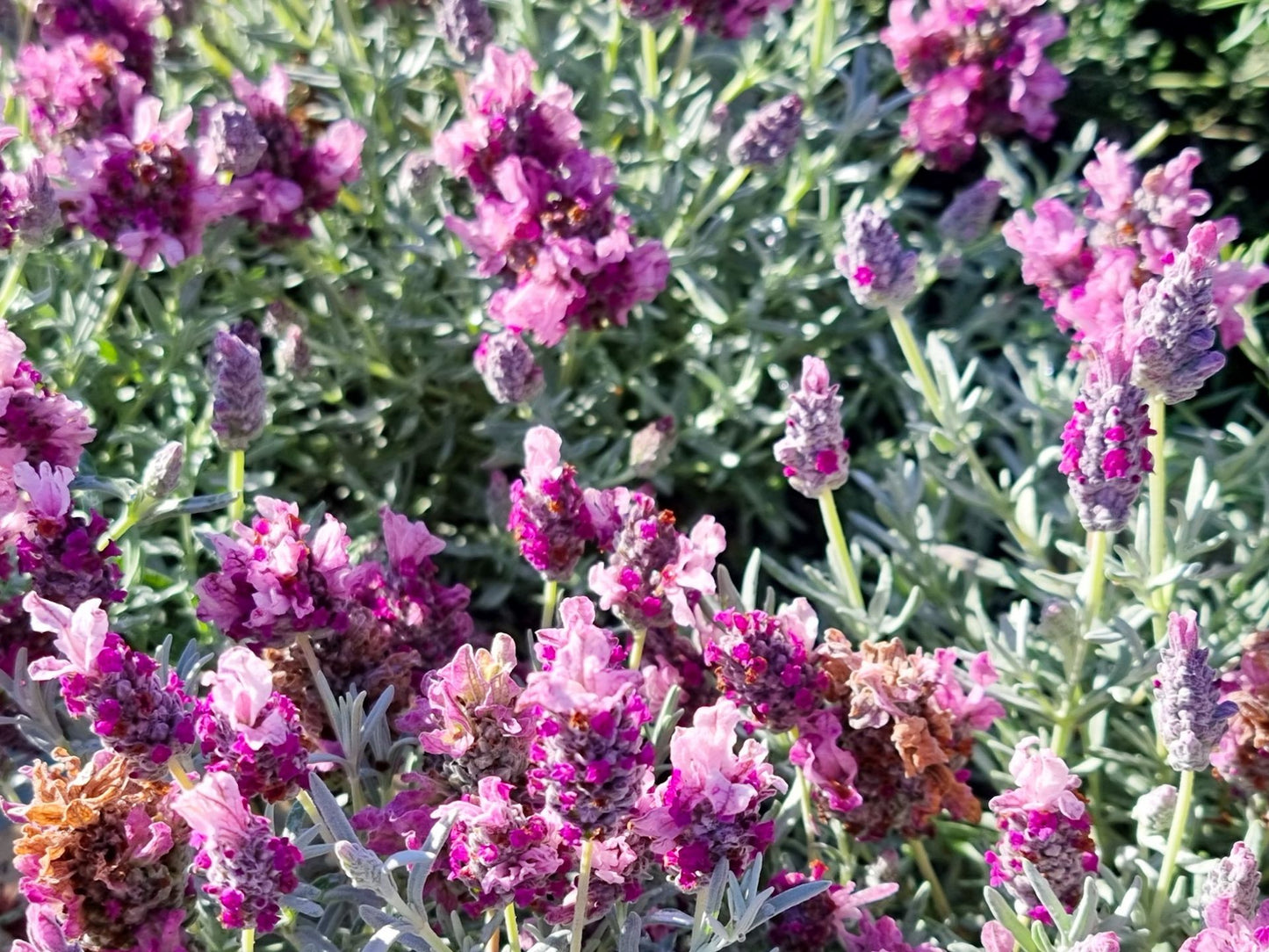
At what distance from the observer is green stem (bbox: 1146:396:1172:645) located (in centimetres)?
171

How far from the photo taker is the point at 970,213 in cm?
257

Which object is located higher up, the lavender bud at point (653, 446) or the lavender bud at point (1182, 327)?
the lavender bud at point (1182, 327)

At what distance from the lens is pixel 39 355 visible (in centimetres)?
234

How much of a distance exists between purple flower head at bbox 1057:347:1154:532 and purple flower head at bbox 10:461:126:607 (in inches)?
46.1

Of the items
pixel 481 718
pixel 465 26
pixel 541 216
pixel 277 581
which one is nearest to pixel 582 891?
pixel 481 718

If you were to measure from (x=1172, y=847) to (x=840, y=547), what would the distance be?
569 mm

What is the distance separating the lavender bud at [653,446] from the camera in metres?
2.18

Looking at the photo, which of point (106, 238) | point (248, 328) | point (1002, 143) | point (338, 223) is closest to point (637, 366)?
point (338, 223)

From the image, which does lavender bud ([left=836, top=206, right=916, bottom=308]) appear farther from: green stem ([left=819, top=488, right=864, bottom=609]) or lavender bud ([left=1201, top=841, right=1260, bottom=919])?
lavender bud ([left=1201, top=841, right=1260, bottom=919])

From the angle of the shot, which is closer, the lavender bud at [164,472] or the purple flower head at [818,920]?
the purple flower head at [818,920]

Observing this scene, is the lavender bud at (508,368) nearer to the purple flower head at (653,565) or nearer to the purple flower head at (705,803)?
the purple flower head at (653,565)

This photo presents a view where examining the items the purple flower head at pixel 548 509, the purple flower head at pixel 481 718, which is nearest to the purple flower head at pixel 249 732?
the purple flower head at pixel 481 718

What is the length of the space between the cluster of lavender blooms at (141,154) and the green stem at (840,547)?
1.09m

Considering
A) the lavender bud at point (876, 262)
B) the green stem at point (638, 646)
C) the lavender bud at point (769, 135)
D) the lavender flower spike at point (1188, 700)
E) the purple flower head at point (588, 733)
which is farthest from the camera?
the lavender bud at point (769, 135)
